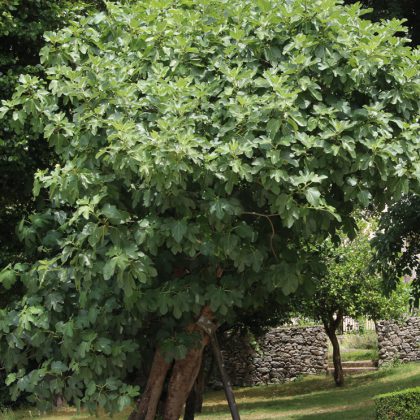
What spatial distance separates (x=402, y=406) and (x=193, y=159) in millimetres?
7236

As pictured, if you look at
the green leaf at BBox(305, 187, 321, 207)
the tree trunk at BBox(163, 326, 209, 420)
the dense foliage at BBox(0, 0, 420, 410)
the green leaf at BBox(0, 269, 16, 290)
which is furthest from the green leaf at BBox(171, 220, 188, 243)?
the tree trunk at BBox(163, 326, 209, 420)

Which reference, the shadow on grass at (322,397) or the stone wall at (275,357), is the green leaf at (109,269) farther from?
the stone wall at (275,357)

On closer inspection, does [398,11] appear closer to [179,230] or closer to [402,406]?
[179,230]

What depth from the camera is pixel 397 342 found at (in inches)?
966

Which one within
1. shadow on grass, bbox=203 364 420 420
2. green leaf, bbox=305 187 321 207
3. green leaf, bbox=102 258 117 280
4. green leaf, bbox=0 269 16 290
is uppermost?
green leaf, bbox=305 187 321 207

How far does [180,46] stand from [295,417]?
12.3 metres

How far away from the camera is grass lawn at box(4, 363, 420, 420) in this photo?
57.8 feet

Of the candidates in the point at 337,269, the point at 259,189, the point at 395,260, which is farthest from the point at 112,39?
the point at 337,269

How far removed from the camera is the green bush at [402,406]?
453 inches

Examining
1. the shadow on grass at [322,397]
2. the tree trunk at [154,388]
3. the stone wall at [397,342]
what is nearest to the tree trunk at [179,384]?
the tree trunk at [154,388]

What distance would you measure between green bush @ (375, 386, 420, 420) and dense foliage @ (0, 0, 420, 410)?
16.9 feet

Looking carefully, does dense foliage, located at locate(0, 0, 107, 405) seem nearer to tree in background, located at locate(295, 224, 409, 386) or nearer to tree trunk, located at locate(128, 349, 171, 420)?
tree trunk, located at locate(128, 349, 171, 420)

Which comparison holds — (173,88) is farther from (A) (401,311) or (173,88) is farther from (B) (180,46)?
(A) (401,311)

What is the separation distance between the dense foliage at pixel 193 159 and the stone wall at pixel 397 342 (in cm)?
1798
